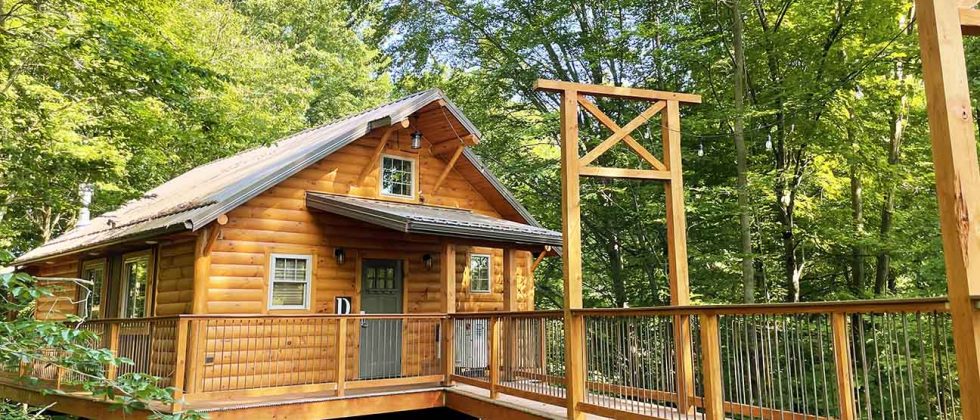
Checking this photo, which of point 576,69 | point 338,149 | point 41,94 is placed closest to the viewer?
point 338,149

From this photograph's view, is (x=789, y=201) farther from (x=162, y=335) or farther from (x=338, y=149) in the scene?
(x=162, y=335)

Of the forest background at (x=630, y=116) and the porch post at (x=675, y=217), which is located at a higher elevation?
the forest background at (x=630, y=116)

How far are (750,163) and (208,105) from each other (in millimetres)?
11386

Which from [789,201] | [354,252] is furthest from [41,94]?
[789,201]

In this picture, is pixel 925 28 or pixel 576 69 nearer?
pixel 925 28

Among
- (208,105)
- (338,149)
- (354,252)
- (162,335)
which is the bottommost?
(162,335)

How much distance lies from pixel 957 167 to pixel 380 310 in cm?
909

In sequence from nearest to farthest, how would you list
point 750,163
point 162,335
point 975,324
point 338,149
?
point 975,324
point 162,335
point 338,149
point 750,163

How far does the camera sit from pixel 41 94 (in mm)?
11461

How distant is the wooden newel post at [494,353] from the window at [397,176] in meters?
3.94

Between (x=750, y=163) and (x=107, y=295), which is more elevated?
(x=750, y=163)

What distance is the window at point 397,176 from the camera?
37.9ft

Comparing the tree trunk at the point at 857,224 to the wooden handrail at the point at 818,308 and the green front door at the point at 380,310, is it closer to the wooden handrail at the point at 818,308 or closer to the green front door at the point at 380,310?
the green front door at the point at 380,310

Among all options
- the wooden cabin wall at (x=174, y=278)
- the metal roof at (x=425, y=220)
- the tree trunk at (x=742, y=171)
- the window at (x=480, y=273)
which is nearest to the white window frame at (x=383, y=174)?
the metal roof at (x=425, y=220)
